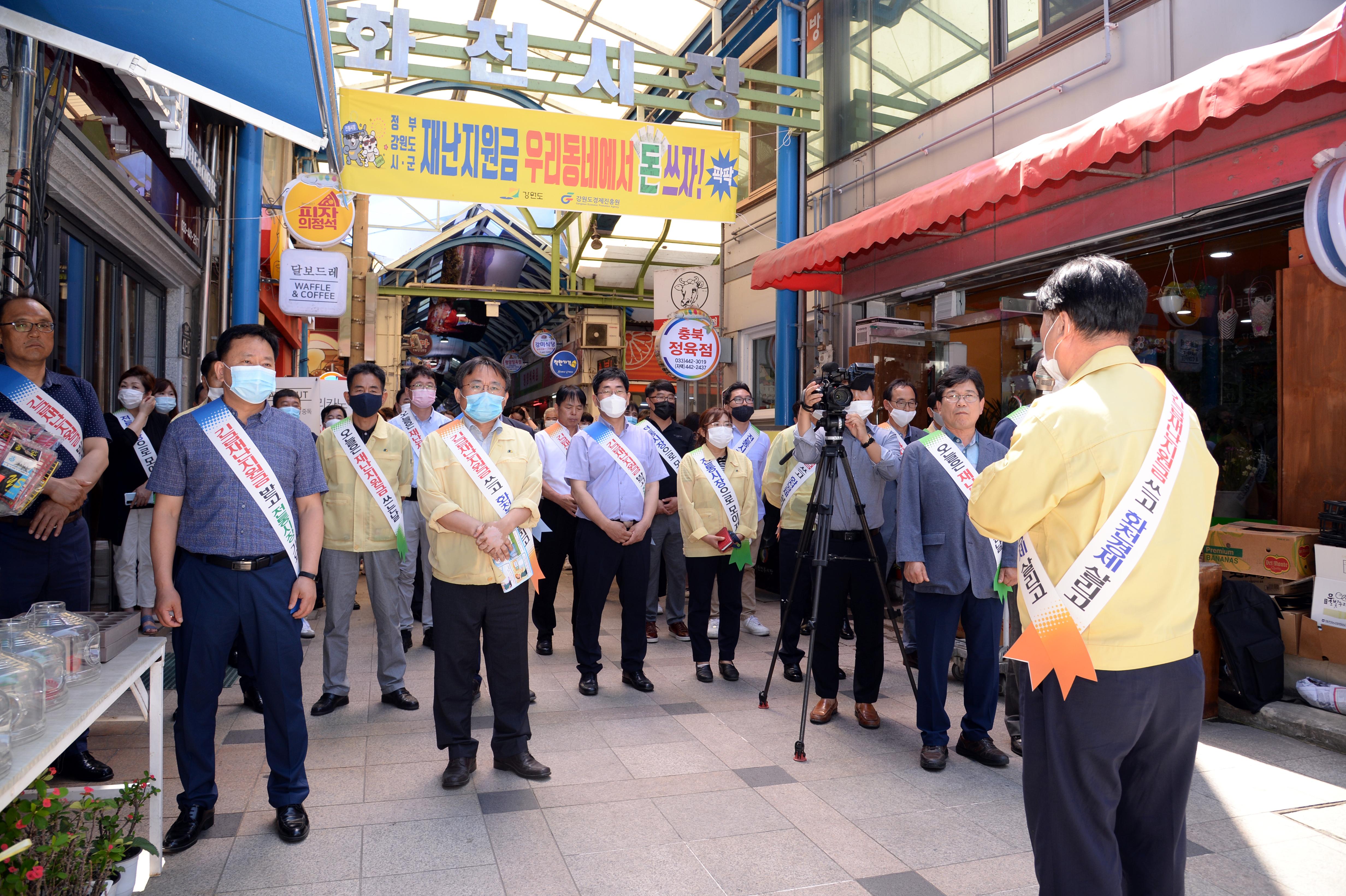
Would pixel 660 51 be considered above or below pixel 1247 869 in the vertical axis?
above

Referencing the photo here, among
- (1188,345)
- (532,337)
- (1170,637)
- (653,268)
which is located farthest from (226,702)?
(532,337)

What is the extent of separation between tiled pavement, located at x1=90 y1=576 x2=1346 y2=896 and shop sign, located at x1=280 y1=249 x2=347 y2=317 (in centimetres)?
524

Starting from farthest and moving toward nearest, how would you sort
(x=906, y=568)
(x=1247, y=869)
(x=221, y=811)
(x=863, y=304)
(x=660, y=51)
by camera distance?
(x=660, y=51) < (x=863, y=304) < (x=906, y=568) < (x=221, y=811) < (x=1247, y=869)

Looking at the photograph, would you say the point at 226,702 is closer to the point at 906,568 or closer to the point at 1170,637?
the point at 906,568

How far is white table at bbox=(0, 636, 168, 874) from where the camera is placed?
196 cm

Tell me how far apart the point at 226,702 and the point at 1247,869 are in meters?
4.89

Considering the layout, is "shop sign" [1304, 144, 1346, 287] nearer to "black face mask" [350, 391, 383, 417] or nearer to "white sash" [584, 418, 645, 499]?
"white sash" [584, 418, 645, 499]

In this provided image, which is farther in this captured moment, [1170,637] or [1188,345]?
[1188,345]

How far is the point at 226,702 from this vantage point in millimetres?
4855

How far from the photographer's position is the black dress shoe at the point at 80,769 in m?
3.67

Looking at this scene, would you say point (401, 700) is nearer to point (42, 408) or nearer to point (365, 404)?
point (365, 404)

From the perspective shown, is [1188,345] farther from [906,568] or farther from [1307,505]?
[906,568]

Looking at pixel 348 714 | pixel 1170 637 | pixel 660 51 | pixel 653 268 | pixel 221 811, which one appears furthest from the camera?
pixel 653 268

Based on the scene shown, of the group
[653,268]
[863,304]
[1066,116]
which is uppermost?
[653,268]
